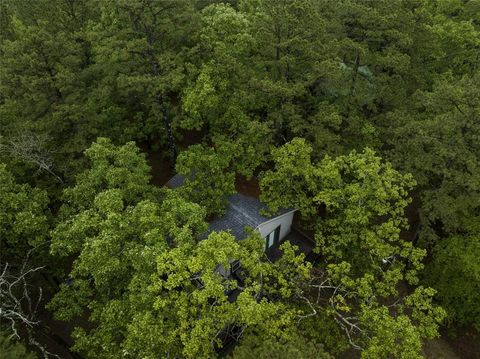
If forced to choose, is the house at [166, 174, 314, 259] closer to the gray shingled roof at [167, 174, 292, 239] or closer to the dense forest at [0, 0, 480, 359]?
the gray shingled roof at [167, 174, 292, 239]

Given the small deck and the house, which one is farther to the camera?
the small deck

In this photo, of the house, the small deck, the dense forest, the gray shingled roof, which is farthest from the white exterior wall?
the dense forest

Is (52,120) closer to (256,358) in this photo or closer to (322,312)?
(256,358)

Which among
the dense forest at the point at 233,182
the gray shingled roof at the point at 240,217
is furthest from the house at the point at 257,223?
the dense forest at the point at 233,182

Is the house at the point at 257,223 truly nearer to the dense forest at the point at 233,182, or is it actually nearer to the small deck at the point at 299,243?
the small deck at the point at 299,243

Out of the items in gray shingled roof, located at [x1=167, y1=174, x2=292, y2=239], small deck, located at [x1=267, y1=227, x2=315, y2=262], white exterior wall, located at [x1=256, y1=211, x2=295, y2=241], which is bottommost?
small deck, located at [x1=267, y1=227, x2=315, y2=262]

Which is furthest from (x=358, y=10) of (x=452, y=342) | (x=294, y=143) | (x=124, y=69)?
(x=452, y=342)

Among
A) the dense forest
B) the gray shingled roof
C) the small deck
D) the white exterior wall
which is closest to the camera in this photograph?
the dense forest

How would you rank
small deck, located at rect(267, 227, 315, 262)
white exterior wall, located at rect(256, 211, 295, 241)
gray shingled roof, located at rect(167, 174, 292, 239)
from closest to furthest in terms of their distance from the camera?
gray shingled roof, located at rect(167, 174, 292, 239)
white exterior wall, located at rect(256, 211, 295, 241)
small deck, located at rect(267, 227, 315, 262)
